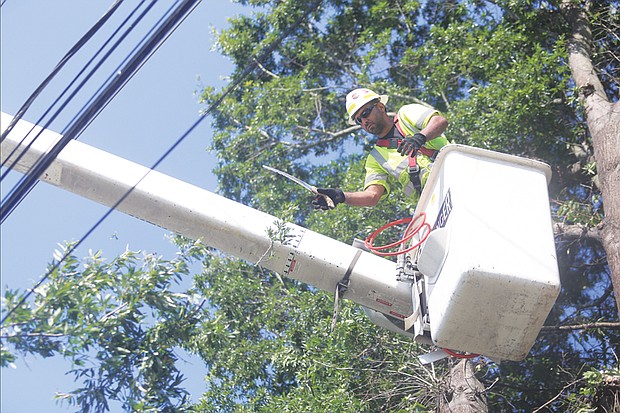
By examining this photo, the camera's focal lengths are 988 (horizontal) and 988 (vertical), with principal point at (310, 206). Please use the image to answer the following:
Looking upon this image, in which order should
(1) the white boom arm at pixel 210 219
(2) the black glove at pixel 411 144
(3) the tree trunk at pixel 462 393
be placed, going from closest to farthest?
(1) the white boom arm at pixel 210 219 < (2) the black glove at pixel 411 144 < (3) the tree trunk at pixel 462 393

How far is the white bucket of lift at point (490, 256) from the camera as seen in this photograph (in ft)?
15.9

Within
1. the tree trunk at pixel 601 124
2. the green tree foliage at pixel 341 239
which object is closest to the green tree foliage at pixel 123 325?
the green tree foliage at pixel 341 239

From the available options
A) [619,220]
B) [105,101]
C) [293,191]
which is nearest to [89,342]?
[105,101]

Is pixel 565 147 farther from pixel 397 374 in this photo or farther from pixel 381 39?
pixel 397 374

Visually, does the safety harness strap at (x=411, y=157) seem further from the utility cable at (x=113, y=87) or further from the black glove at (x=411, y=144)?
the utility cable at (x=113, y=87)

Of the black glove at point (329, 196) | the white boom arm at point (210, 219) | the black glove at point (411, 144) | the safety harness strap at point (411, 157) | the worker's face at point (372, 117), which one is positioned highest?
the black glove at point (411, 144)

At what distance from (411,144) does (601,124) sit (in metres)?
3.56

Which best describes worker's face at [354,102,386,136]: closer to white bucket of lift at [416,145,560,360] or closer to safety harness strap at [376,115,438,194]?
safety harness strap at [376,115,438,194]

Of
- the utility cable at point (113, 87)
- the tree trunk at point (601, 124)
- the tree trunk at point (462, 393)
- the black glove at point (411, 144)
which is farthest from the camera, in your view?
the tree trunk at point (601, 124)

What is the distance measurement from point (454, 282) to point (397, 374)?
391 cm

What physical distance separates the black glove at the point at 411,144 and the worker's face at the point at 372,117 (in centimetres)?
62

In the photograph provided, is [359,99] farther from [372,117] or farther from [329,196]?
[329,196]

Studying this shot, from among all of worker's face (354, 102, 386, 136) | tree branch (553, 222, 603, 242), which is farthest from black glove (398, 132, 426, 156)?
tree branch (553, 222, 603, 242)

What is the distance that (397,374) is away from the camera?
28.4ft
